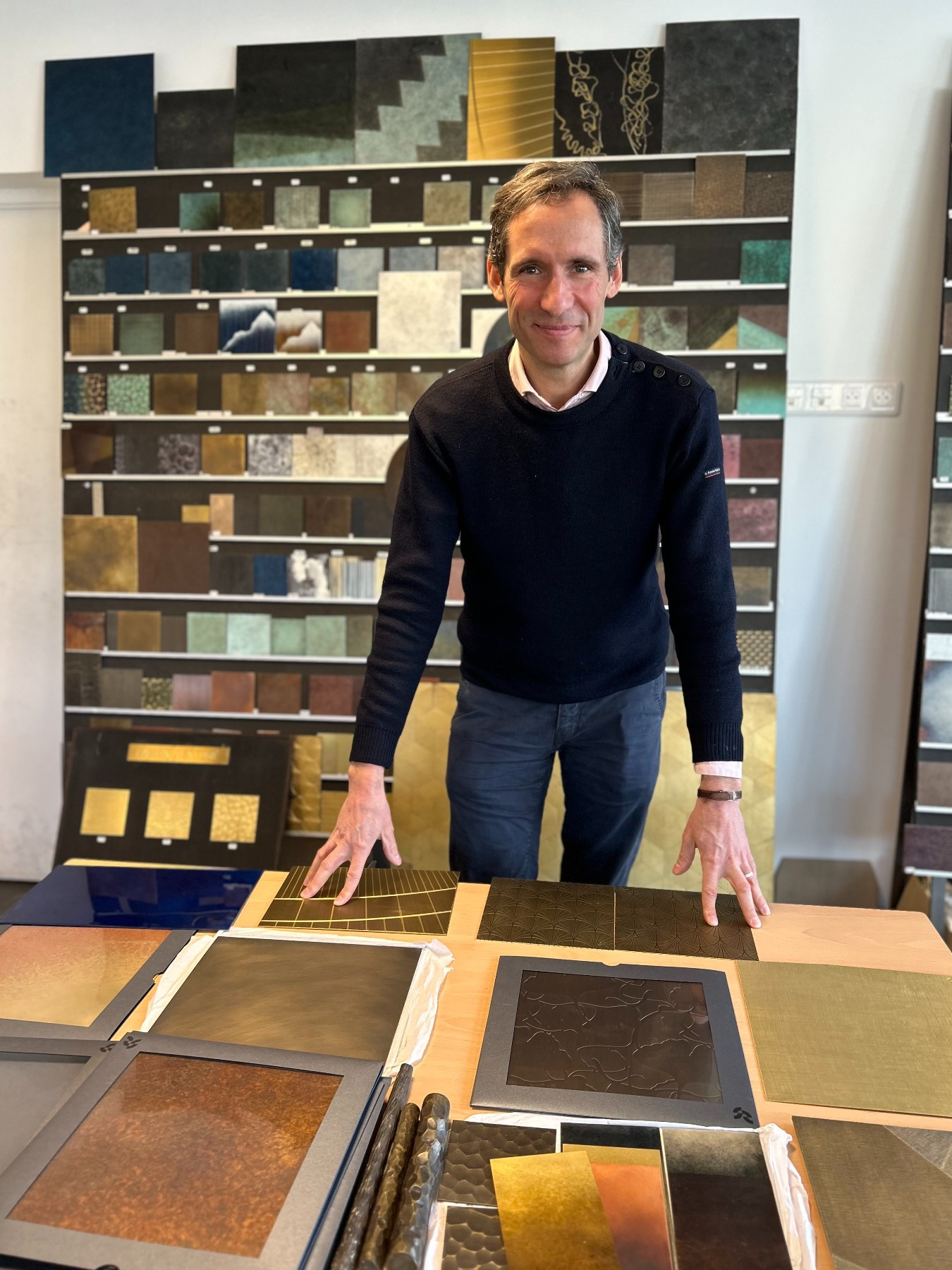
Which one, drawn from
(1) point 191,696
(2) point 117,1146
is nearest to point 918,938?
(2) point 117,1146

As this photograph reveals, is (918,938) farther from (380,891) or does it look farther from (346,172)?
(346,172)

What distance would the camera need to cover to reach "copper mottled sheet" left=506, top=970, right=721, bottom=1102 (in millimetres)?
1042

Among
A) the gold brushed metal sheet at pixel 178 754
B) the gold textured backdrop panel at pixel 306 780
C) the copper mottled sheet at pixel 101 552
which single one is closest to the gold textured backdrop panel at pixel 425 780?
A: the gold textured backdrop panel at pixel 306 780

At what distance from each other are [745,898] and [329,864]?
2.02ft

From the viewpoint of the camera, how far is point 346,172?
307 centimetres

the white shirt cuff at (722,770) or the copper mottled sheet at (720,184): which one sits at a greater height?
the copper mottled sheet at (720,184)

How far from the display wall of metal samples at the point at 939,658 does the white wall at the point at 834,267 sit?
0.11m

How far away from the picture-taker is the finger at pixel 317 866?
1479 millimetres

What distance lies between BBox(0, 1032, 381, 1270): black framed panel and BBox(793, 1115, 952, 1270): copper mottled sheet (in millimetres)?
430

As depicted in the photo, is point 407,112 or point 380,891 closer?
point 380,891

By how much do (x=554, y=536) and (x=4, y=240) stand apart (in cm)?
274

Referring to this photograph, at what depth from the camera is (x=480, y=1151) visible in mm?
939

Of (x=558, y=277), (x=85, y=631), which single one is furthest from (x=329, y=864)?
(x=85, y=631)

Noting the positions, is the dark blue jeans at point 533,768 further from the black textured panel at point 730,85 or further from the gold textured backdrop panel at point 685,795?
the black textured panel at point 730,85
